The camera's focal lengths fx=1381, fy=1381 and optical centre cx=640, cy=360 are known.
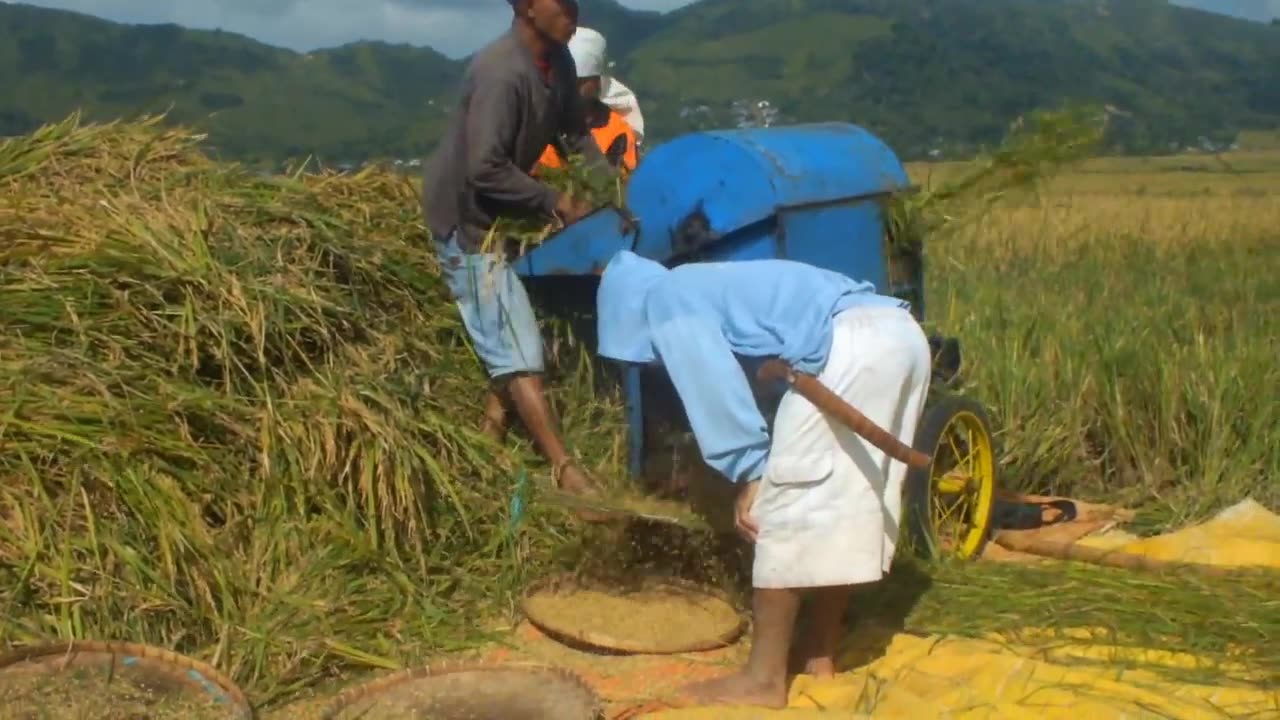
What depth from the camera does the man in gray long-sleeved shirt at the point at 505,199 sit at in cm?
467

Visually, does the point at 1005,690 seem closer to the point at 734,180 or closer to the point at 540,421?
the point at 734,180

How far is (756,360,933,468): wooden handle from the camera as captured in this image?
3330mm

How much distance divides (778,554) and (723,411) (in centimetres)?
43

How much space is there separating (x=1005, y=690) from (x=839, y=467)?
726mm

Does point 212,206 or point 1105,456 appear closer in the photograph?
point 212,206

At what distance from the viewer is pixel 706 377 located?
3.25 metres

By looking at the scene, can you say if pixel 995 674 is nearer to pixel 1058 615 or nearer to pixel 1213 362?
pixel 1058 615

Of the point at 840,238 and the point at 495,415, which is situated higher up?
the point at 840,238

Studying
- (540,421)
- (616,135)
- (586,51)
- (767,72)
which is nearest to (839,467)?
(540,421)

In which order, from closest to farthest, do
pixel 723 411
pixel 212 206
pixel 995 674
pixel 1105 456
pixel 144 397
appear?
1. pixel 723 411
2. pixel 995 674
3. pixel 144 397
4. pixel 212 206
5. pixel 1105 456

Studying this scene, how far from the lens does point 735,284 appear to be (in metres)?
3.36

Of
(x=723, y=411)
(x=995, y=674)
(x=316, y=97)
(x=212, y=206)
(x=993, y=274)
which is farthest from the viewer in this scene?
(x=316, y=97)

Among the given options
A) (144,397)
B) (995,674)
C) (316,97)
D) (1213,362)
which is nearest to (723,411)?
(995,674)

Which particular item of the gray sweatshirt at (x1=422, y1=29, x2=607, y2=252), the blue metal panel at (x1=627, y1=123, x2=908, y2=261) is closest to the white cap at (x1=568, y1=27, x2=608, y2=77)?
the gray sweatshirt at (x1=422, y1=29, x2=607, y2=252)
